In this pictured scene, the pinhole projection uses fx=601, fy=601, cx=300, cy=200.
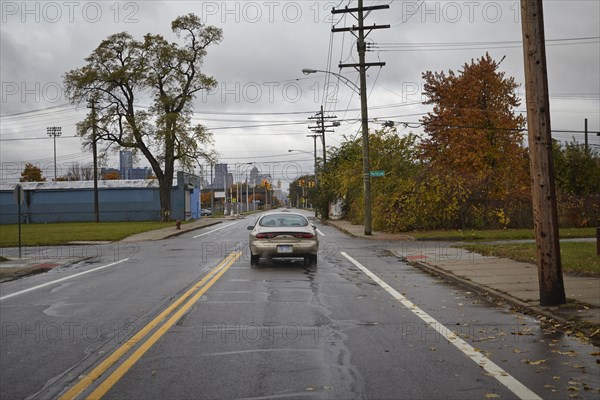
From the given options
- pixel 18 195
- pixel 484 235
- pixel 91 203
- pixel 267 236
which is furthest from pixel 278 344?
pixel 91 203

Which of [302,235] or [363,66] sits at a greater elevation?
[363,66]

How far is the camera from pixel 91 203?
63750 millimetres

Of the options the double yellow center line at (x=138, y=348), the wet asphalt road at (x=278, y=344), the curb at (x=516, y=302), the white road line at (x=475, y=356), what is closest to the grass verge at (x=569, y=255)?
the curb at (x=516, y=302)

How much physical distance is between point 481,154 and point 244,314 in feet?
118

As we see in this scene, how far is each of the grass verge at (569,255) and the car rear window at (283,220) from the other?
5876 millimetres

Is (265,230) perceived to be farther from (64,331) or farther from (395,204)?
(395,204)

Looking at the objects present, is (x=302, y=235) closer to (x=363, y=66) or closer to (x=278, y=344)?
(x=278, y=344)

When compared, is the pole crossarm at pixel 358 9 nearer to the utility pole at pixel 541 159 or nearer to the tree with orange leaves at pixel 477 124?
the tree with orange leaves at pixel 477 124

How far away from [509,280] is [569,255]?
4.63m

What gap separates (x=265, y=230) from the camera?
16297 millimetres

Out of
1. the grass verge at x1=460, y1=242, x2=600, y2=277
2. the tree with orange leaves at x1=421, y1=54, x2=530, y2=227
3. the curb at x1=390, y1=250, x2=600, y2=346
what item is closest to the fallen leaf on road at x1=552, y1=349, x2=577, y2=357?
the curb at x1=390, y1=250, x2=600, y2=346

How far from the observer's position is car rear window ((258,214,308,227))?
661 inches

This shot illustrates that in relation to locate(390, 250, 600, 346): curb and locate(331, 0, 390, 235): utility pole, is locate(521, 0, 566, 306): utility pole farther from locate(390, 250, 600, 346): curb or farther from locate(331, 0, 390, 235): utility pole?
locate(331, 0, 390, 235): utility pole

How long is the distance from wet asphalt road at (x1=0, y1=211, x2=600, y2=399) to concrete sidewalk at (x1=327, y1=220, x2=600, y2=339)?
1.42ft
